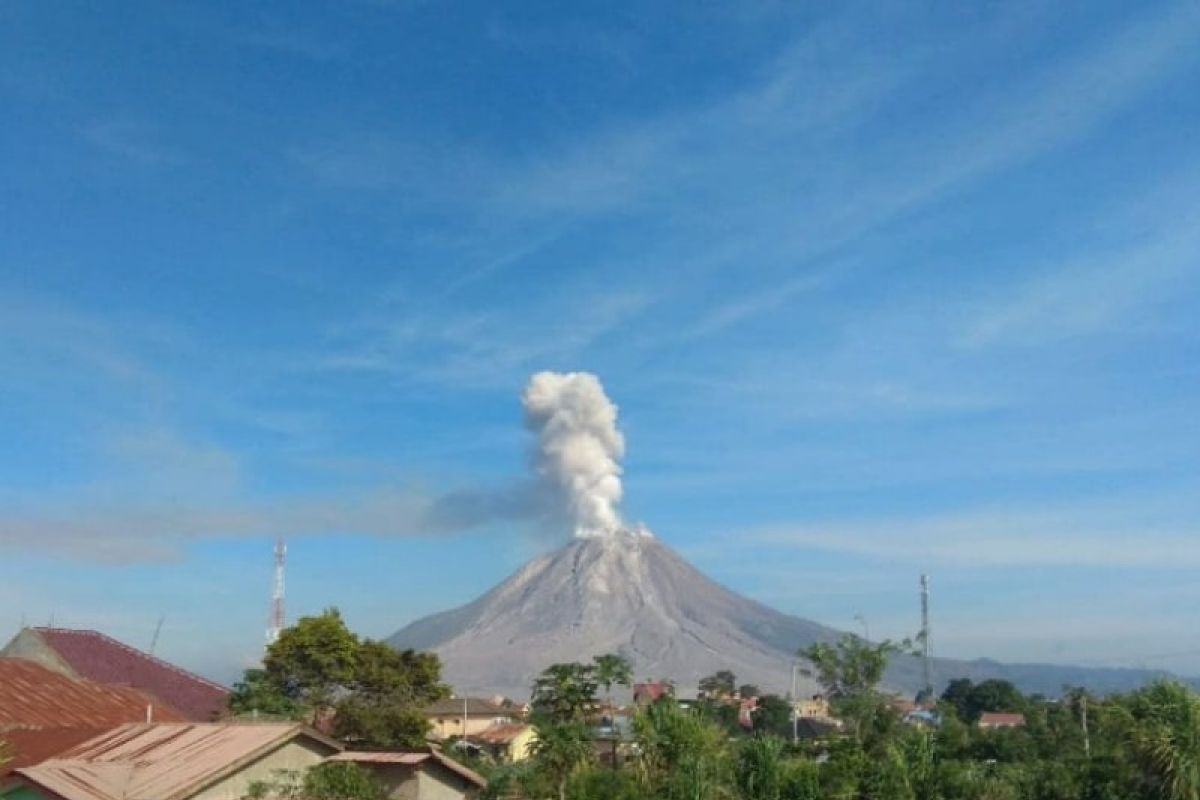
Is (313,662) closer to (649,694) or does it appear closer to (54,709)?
(54,709)

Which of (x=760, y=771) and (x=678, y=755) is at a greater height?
(x=678, y=755)

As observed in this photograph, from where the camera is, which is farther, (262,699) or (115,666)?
(115,666)

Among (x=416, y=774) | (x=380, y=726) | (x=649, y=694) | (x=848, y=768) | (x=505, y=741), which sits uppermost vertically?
(x=649, y=694)

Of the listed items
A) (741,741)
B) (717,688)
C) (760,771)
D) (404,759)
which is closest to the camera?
(404,759)

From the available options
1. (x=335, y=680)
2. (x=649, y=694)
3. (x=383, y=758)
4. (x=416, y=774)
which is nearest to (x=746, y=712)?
(x=649, y=694)

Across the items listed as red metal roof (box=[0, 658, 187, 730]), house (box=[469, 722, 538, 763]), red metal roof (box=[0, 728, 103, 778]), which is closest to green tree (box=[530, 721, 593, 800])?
Answer: red metal roof (box=[0, 728, 103, 778])

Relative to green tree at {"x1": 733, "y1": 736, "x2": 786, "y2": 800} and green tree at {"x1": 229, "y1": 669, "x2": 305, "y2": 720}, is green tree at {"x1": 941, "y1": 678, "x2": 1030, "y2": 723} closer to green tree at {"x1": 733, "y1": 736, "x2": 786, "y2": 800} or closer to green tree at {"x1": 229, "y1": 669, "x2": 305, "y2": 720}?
green tree at {"x1": 229, "y1": 669, "x2": 305, "y2": 720}

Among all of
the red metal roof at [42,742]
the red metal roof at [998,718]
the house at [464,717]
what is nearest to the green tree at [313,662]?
the red metal roof at [42,742]

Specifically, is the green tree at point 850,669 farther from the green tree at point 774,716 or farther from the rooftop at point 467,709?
the rooftop at point 467,709
